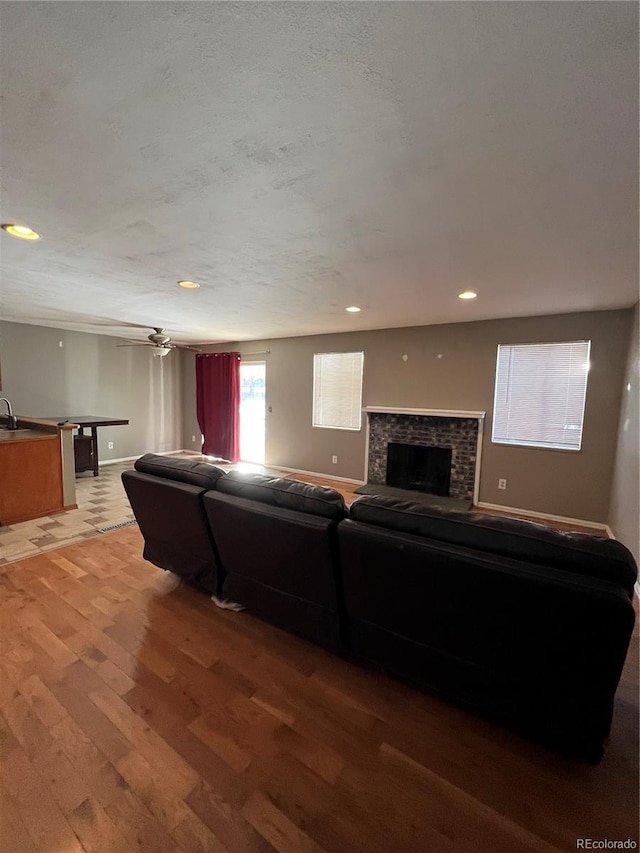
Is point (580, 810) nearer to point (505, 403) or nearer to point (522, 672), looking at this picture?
point (522, 672)

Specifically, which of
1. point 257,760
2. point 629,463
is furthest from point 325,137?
point 629,463

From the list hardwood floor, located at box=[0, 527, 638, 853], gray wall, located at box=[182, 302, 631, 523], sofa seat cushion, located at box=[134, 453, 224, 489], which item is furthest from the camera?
gray wall, located at box=[182, 302, 631, 523]

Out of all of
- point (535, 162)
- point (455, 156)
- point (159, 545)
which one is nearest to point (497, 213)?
point (535, 162)

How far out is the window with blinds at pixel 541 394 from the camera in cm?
381

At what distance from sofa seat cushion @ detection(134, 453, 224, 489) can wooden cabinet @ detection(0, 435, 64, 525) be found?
208cm

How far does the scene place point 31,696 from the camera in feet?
5.16

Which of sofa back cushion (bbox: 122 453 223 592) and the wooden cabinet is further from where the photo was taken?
the wooden cabinet

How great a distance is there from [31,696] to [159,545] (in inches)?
38.7

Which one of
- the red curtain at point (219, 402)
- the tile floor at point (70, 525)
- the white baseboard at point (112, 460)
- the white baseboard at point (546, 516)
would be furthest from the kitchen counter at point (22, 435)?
the white baseboard at point (546, 516)

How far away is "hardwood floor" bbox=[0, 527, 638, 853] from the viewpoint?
43.7 inches

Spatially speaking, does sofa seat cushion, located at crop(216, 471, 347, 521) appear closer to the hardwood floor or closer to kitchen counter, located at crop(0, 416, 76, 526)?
the hardwood floor

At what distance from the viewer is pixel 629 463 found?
3.04 metres

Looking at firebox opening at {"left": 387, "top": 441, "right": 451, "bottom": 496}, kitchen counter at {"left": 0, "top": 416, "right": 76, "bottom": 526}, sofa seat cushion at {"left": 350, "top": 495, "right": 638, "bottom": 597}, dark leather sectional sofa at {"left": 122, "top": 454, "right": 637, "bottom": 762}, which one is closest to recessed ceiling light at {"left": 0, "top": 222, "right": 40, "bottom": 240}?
dark leather sectional sofa at {"left": 122, "top": 454, "right": 637, "bottom": 762}

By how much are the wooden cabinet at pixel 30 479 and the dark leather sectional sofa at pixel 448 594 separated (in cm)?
266
